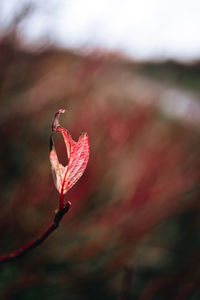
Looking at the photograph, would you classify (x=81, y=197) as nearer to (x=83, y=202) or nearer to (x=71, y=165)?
(x=83, y=202)

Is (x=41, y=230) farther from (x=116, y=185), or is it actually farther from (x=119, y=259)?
(x=116, y=185)

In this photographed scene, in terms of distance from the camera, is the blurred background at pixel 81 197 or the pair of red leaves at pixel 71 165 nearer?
the pair of red leaves at pixel 71 165

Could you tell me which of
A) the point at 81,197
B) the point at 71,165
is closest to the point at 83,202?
the point at 81,197

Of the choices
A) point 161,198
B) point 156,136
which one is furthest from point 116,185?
point 161,198

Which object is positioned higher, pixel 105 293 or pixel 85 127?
pixel 85 127

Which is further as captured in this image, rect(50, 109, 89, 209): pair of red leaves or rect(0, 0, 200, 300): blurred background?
rect(0, 0, 200, 300): blurred background

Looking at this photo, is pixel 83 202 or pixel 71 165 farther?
pixel 83 202

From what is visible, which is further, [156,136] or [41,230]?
[156,136]

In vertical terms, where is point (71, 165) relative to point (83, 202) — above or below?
above

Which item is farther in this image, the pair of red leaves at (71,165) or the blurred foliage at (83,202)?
the blurred foliage at (83,202)

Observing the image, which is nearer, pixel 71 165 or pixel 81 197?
pixel 71 165

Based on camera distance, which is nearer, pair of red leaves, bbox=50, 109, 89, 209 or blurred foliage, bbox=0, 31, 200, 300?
pair of red leaves, bbox=50, 109, 89, 209
